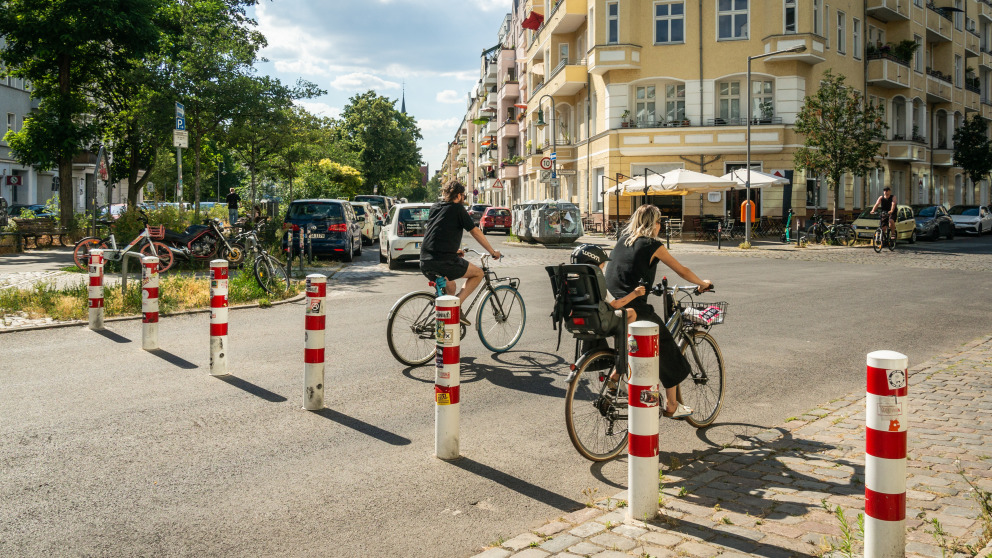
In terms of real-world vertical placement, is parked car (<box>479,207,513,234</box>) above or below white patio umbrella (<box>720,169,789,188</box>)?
below

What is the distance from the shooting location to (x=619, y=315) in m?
5.64

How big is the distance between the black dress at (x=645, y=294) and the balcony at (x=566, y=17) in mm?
40058

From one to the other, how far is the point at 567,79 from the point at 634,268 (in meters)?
38.9

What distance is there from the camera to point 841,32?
1668 inches

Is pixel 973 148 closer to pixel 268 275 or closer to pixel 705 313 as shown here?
pixel 268 275

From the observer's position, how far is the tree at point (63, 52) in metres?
25.0

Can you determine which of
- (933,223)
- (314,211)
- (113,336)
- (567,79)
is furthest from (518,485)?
(567,79)

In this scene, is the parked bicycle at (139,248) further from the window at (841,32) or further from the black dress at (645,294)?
the window at (841,32)

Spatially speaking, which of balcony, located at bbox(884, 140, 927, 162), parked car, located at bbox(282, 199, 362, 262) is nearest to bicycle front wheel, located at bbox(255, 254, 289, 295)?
parked car, located at bbox(282, 199, 362, 262)

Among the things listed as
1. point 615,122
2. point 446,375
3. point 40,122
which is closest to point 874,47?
point 615,122

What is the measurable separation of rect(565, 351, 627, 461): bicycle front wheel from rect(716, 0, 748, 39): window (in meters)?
36.4

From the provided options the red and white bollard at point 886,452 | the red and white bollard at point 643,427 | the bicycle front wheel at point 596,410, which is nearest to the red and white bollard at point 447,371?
the bicycle front wheel at point 596,410

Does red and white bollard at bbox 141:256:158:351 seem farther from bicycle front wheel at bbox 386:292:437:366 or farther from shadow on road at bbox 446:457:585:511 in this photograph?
shadow on road at bbox 446:457:585:511

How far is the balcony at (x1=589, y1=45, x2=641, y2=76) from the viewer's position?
38.8 m
